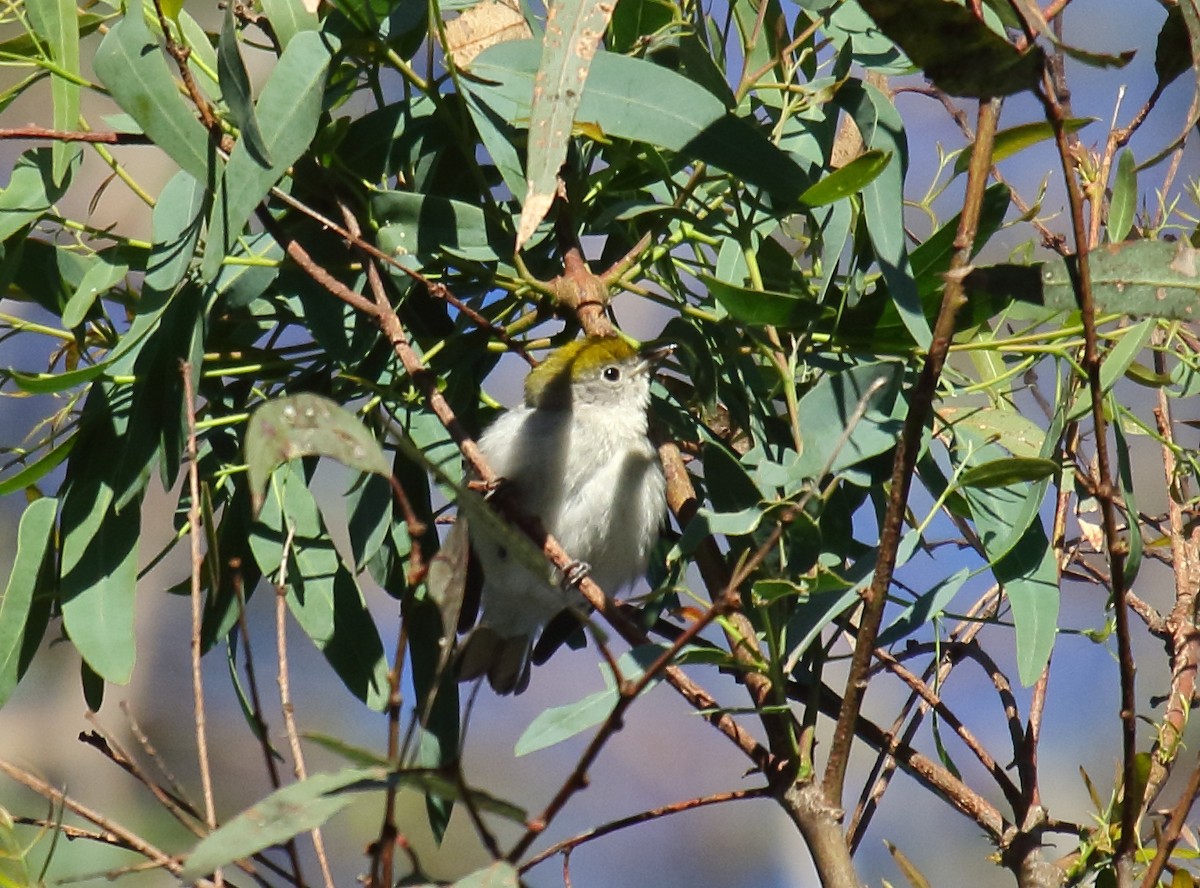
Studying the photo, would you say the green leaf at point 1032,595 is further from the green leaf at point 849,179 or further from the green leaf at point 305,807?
the green leaf at point 305,807

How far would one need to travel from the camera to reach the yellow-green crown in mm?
2149

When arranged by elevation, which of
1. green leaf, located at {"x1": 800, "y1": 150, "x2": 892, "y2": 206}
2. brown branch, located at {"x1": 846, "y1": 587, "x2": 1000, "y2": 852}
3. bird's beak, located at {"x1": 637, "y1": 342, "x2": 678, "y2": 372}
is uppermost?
green leaf, located at {"x1": 800, "y1": 150, "x2": 892, "y2": 206}

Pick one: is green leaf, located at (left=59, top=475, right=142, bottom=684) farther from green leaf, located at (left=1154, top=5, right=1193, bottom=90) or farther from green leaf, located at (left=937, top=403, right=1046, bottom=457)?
green leaf, located at (left=1154, top=5, right=1193, bottom=90)

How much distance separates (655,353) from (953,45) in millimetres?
1005

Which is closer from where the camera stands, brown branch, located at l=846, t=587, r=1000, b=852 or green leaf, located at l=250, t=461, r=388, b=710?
brown branch, located at l=846, t=587, r=1000, b=852

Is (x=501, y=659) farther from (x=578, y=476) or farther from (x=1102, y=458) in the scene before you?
(x=1102, y=458)

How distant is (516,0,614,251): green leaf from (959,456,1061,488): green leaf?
0.55 metres

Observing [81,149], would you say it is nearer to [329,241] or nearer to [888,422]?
[329,241]

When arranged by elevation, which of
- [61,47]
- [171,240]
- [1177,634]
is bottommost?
[1177,634]

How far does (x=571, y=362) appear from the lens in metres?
2.32

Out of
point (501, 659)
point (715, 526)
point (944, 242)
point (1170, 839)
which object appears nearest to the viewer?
point (1170, 839)

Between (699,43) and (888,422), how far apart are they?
524 mm

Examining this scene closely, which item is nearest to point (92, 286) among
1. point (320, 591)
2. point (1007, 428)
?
point (320, 591)

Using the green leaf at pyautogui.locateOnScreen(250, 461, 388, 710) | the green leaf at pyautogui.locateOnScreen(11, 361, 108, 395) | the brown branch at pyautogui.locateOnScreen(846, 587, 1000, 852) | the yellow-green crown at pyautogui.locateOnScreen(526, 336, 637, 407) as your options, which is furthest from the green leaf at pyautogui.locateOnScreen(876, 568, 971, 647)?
the green leaf at pyautogui.locateOnScreen(11, 361, 108, 395)
